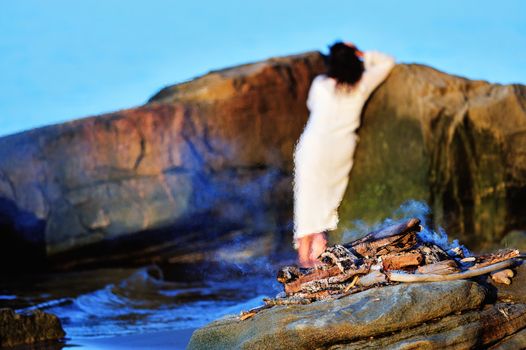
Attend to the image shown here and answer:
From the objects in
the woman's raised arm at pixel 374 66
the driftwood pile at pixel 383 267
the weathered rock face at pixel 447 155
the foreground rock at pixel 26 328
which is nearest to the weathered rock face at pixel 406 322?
the driftwood pile at pixel 383 267

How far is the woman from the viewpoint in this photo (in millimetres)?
7859

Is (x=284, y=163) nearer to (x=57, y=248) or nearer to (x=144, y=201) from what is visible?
(x=144, y=201)

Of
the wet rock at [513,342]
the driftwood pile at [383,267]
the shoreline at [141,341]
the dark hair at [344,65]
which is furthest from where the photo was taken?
the dark hair at [344,65]

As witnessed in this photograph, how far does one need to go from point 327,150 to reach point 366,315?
4.04 m

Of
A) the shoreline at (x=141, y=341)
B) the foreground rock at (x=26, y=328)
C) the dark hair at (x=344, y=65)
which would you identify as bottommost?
the shoreline at (x=141, y=341)

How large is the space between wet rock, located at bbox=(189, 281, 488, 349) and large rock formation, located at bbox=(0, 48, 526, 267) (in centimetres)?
671

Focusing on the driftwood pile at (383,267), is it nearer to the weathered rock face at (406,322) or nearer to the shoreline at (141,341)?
the weathered rock face at (406,322)

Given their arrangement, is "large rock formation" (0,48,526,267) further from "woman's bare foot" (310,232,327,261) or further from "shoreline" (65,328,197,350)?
"shoreline" (65,328,197,350)

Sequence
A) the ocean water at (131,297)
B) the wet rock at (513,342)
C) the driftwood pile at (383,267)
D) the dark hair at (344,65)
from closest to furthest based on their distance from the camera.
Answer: the wet rock at (513,342) < the driftwood pile at (383,267) < the dark hair at (344,65) < the ocean water at (131,297)

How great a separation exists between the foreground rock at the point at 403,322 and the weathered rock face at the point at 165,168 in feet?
32.0

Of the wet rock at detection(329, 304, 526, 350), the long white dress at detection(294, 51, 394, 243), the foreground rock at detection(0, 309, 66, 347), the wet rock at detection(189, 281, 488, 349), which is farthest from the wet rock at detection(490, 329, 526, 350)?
the foreground rock at detection(0, 309, 66, 347)

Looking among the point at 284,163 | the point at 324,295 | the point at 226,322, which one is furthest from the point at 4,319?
the point at 284,163

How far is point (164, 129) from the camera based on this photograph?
47.3ft

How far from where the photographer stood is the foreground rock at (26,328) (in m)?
7.57
